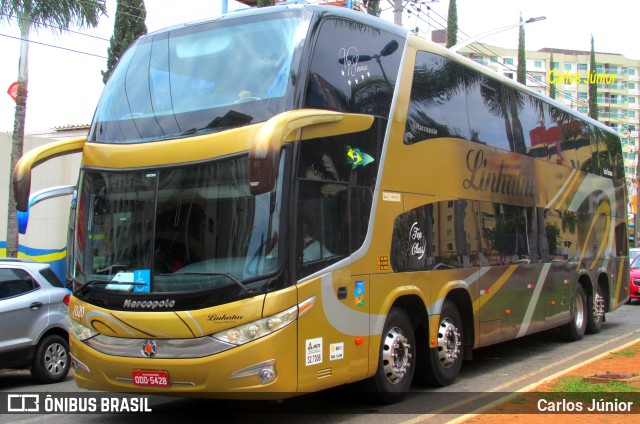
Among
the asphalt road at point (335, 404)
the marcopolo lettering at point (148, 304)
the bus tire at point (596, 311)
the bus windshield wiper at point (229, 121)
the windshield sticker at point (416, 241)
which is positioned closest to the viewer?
the marcopolo lettering at point (148, 304)

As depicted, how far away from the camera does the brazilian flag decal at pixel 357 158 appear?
8.00 m

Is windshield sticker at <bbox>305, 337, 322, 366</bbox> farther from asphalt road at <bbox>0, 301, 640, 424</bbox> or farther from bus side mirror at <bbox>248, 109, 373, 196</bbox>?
bus side mirror at <bbox>248, 109, 373, 196</bbox>

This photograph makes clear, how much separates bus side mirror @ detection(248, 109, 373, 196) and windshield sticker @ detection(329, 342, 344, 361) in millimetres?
2034

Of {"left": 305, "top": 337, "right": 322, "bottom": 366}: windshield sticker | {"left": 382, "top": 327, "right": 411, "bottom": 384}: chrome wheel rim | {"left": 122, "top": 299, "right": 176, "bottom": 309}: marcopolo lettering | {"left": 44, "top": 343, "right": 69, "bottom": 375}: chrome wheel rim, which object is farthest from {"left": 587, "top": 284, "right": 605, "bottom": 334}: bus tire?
{"left": 122, "top": 299, "right": 176, "bottom": 309}: marcopolo lettering

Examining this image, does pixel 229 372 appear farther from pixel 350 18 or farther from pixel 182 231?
pixel 350 18

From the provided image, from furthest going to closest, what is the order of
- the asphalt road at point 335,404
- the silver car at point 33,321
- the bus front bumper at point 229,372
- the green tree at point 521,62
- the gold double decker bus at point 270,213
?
the green tree at point 521,62
the silver car at point 33,321
the asphalt road at point 335,404
the gold double decker bus at point 270,213
the bus front bumper at point 229,372

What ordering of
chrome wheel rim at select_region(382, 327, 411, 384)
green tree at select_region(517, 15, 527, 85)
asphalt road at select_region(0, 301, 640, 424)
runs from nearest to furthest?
asphalt road at select_region(0, 301, 640, 424), chrome wheel rim at select_region(382, 327, 411, 384), green tree at select_region(517, 15, 527, 85)

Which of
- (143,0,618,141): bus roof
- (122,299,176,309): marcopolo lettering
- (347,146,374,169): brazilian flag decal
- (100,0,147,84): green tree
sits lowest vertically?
(122,299,176,309): marcopolo lettering

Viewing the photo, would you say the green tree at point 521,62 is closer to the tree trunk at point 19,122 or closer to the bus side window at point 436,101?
the tree trunk at point 19,122

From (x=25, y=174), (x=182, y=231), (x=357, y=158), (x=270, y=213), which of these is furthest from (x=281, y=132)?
(x=25, y=174)

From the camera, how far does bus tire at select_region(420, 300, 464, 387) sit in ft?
31.2

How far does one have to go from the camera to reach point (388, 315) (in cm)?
860

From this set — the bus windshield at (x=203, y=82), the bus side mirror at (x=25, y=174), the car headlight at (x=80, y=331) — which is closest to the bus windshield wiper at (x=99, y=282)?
the car headlight at (x=80, y=331)

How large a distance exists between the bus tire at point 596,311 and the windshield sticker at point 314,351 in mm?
9726
